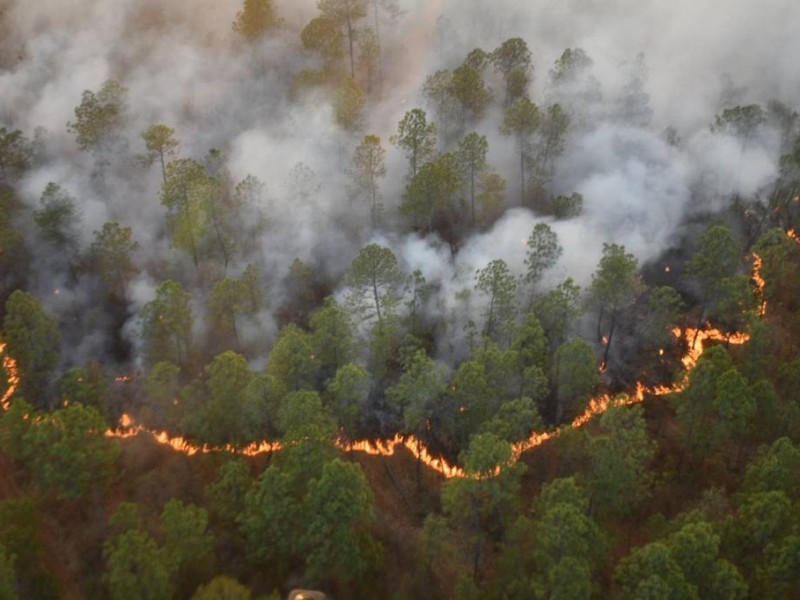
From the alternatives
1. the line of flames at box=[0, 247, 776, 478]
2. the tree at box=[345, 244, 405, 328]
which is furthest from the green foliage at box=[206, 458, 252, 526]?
the tree at box=[345, 244, 405, 328]

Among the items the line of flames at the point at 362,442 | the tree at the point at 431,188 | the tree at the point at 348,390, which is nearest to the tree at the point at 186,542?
the line of flames at the point at 362,442

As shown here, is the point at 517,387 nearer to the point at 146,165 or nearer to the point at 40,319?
the point at 40,319

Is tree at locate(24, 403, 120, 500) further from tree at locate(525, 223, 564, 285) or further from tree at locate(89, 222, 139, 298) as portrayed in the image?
tree at locate(525, 223, 564, 285)

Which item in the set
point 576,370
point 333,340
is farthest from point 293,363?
point 576,370

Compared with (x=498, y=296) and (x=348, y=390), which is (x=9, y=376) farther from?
(x=498, y=296)

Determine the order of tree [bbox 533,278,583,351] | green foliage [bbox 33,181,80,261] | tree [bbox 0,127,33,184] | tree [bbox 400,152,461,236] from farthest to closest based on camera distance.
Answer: tree [bbox 0,127,33,184] < tree [bbox 400,152,461,236] < green foliage [bbox 33,181,80,261] < tree [bbox 533,278,583,351]

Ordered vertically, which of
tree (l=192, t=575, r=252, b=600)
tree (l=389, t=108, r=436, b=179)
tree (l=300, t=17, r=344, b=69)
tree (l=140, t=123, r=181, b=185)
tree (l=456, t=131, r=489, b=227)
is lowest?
tree (l=192, t=575, r=252, b=600)

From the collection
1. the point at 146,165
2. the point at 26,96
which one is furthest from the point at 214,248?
the point at 26,96
